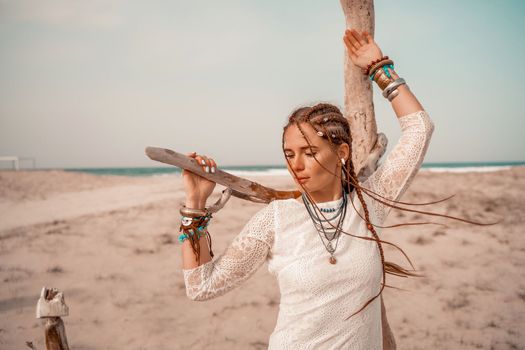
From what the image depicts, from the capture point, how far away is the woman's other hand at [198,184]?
1.75m

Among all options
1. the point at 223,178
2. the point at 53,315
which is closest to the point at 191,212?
the point at 223,178

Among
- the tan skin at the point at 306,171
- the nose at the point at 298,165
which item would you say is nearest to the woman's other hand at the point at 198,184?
the tan skin at the point at 306,171

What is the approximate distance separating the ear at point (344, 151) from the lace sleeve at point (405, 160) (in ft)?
0.73

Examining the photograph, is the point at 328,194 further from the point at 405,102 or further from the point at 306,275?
the point at 405,102

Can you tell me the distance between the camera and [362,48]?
218 cm

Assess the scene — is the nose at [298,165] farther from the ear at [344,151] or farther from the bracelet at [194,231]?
the bracelet at [194,231]

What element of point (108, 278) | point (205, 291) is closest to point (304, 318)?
point (205, 291)

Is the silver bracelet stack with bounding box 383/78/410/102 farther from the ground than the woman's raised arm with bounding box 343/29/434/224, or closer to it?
farther from the ground

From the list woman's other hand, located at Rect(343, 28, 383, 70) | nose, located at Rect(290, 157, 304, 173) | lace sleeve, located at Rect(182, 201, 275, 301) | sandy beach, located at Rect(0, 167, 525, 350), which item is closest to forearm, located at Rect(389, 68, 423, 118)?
woman's other hand, located at Rect(343, 28, 383, 70)

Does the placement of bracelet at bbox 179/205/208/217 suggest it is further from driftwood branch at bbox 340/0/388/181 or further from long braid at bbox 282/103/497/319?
driftwood branch at bbox 340/0/388/181

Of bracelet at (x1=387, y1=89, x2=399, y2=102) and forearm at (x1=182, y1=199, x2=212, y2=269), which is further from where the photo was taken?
bracelet at (x1=387, y1=89, x2=399, y2=102)

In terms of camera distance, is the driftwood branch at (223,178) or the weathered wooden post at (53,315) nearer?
the driftwood branch at (223,178)

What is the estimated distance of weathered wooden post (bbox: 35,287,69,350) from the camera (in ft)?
5.99

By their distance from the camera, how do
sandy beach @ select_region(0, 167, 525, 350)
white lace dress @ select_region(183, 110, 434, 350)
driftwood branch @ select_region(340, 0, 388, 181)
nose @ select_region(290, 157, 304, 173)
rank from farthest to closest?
sandy beach @ select_region(0, 167, 525, 350), driftwood branch @ select_region(340, 0, 388, 181), nose @ select_region(290, 157, 304, 173), white lace dress @ select_region(183, 110, 434, 350)
